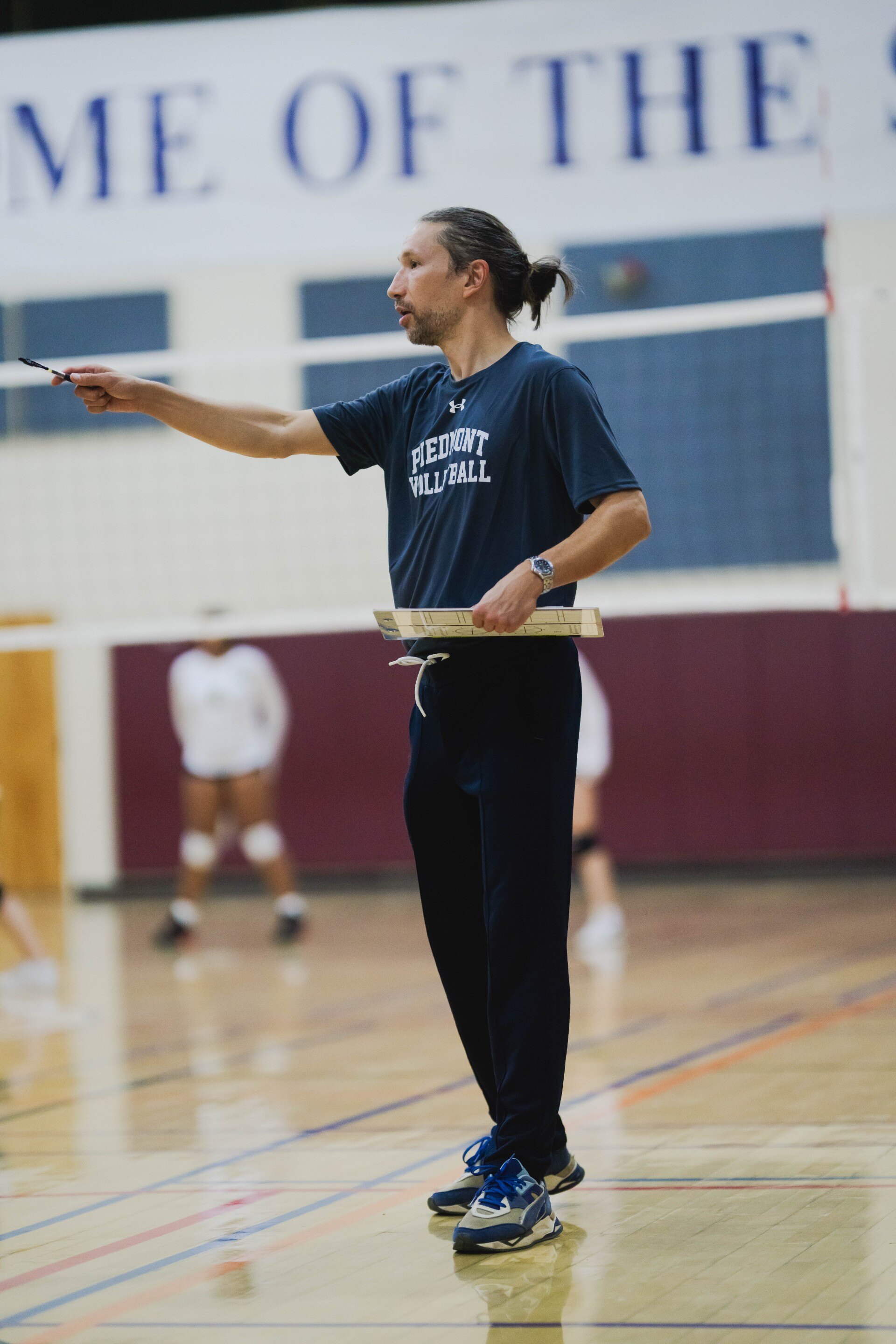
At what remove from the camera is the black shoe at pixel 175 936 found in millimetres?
9945

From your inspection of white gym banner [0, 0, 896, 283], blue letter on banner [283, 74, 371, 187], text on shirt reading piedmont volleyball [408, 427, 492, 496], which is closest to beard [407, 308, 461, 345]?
text on shirt reading piedmont volleyball [408, 427, 492, 496]

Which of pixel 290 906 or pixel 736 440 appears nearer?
pixel 290 906

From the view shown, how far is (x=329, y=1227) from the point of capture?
357 centimetres

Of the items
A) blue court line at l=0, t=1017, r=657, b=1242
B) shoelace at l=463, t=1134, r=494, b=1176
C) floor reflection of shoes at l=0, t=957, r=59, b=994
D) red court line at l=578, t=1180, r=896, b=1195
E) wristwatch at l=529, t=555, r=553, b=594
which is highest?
wristwatch at l=529, t=555, r=553, b=594

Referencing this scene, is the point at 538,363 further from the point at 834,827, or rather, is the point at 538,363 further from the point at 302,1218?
the point at 834,827

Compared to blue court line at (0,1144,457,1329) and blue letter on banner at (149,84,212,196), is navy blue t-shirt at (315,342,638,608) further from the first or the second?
blue letter on banner at (149,84,212,196)

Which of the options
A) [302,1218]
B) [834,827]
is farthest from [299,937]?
[302,1218]

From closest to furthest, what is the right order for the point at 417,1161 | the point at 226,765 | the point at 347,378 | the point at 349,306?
the point at 417,1161 < the point at 226,765 < the point at 347,378 < the point at 349,306

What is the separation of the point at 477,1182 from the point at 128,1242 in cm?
75

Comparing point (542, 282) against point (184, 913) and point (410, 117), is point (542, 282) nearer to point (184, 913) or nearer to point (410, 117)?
point (410, 117)

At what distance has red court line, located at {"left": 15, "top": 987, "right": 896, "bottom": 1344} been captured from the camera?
9.71 feet

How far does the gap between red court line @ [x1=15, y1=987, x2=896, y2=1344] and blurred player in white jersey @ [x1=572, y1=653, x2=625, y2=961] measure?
9.61 ft

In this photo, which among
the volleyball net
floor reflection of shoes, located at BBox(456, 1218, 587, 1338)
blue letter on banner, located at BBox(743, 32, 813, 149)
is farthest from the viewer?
the volleyball net

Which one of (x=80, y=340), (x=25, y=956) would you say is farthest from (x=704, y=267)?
(x=25, y=956)
